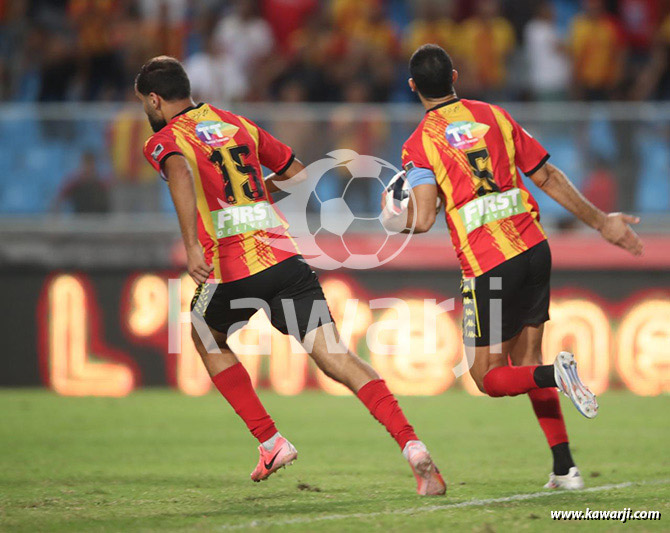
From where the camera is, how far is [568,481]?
649 centimetres

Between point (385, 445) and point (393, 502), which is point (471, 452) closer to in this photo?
point (385, 445)

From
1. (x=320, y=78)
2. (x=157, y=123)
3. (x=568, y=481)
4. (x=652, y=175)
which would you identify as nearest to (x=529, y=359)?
(x=568, y=481)

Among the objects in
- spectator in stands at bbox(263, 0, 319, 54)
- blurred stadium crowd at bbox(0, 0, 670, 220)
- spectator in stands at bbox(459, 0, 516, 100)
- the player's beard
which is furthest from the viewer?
spectator in stands at bbox(263, 0, 319, 54)

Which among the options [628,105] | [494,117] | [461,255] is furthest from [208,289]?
[628,105]

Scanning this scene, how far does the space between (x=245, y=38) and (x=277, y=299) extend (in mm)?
9067

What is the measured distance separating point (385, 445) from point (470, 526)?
3.81 m

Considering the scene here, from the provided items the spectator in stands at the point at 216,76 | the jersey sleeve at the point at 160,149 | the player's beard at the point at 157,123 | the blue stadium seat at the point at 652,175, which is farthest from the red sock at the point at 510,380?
the spectator in stands at the point at 216,76

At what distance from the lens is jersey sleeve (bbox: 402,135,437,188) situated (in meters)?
6.39

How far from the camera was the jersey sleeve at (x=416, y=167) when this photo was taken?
21.0 ft

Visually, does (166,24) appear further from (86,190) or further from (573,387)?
(573,387)

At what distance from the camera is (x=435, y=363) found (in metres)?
12.6

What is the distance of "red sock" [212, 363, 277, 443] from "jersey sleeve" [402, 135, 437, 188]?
1.45 meters

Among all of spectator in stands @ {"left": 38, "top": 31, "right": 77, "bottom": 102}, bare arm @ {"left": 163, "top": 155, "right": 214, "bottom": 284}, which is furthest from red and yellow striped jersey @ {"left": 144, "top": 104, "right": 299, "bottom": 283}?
spectator in stands @ {"left": 38, "top": 31, "right": 77, "bottom": 102}

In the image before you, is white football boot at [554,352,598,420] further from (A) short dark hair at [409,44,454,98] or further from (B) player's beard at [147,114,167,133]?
(B) player's beard at [147,114,167,133]
